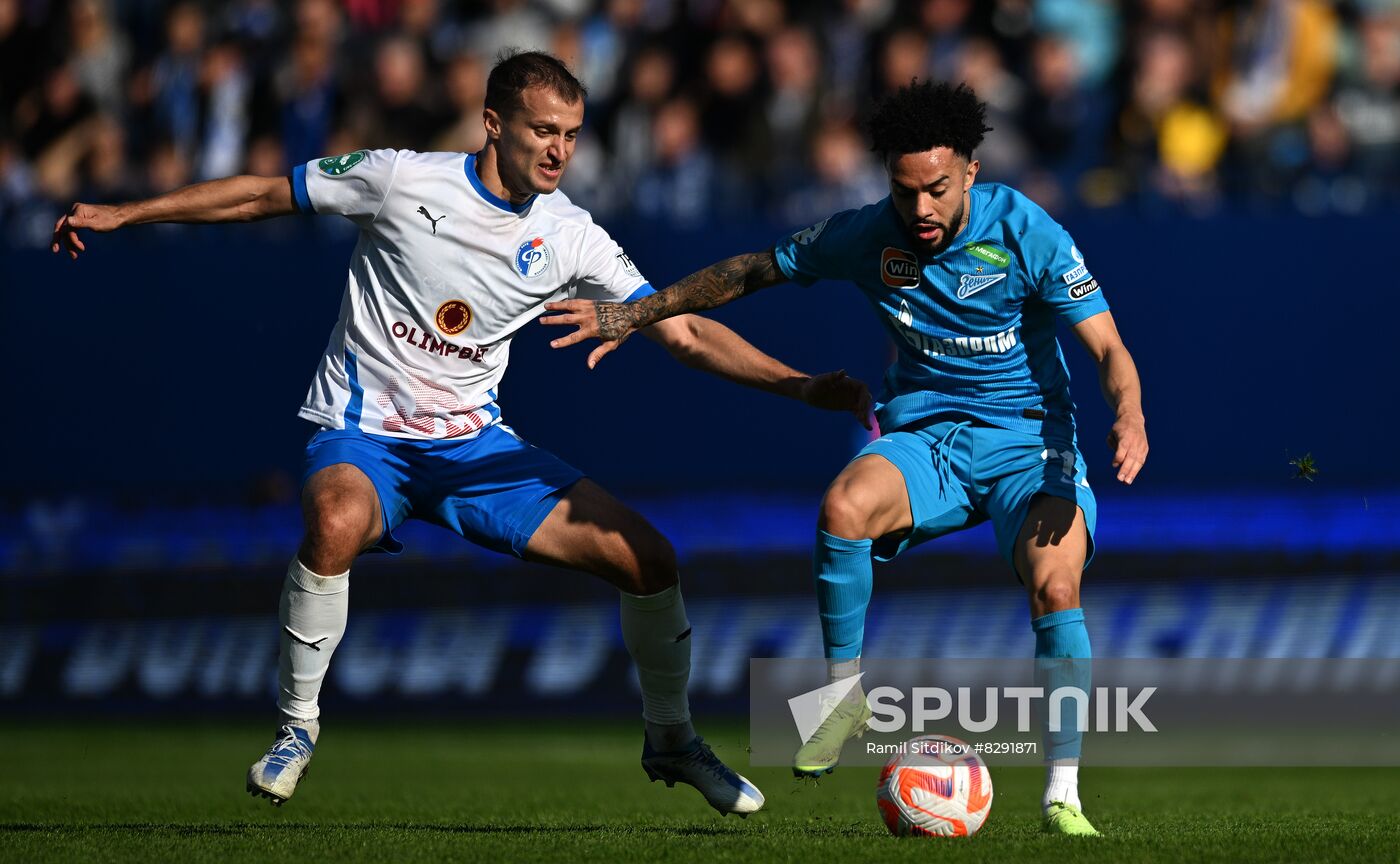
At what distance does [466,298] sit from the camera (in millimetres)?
7301

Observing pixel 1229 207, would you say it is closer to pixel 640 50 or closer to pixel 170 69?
pixel 640 50

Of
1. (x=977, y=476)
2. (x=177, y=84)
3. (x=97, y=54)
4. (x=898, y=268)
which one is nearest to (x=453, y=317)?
(x=898, y=268)

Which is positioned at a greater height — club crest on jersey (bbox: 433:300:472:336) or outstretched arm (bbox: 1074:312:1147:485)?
outstretched arm (bbox: 1074:312:1147:485)

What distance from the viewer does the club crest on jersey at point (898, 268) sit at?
705 cm

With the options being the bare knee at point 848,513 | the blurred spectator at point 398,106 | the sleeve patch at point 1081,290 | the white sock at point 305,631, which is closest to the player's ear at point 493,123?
the white sock at point 305,631

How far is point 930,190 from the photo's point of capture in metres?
6.73

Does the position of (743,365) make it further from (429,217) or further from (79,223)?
(79,223)

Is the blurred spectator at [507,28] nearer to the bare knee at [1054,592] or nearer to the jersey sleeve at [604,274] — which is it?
the jersey sleeve at [604,274]

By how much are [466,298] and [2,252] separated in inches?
269

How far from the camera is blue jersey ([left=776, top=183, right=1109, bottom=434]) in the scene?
22.7 feet

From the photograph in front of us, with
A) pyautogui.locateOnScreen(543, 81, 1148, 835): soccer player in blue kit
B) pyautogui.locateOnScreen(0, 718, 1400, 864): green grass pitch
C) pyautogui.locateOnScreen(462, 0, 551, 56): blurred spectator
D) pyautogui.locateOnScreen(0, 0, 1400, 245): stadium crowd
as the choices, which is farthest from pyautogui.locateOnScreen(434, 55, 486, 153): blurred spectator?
pyautogui.locateOnScreen(543, 81, 1148, 835): soccer player in blue kit

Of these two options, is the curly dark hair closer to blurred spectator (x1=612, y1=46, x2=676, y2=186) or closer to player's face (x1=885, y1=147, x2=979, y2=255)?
player's face (x1=885, y1=147, x2=979, y2=255)

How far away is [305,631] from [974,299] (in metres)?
2.81

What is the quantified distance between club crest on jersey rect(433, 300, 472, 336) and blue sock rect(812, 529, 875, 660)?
1629 mm
